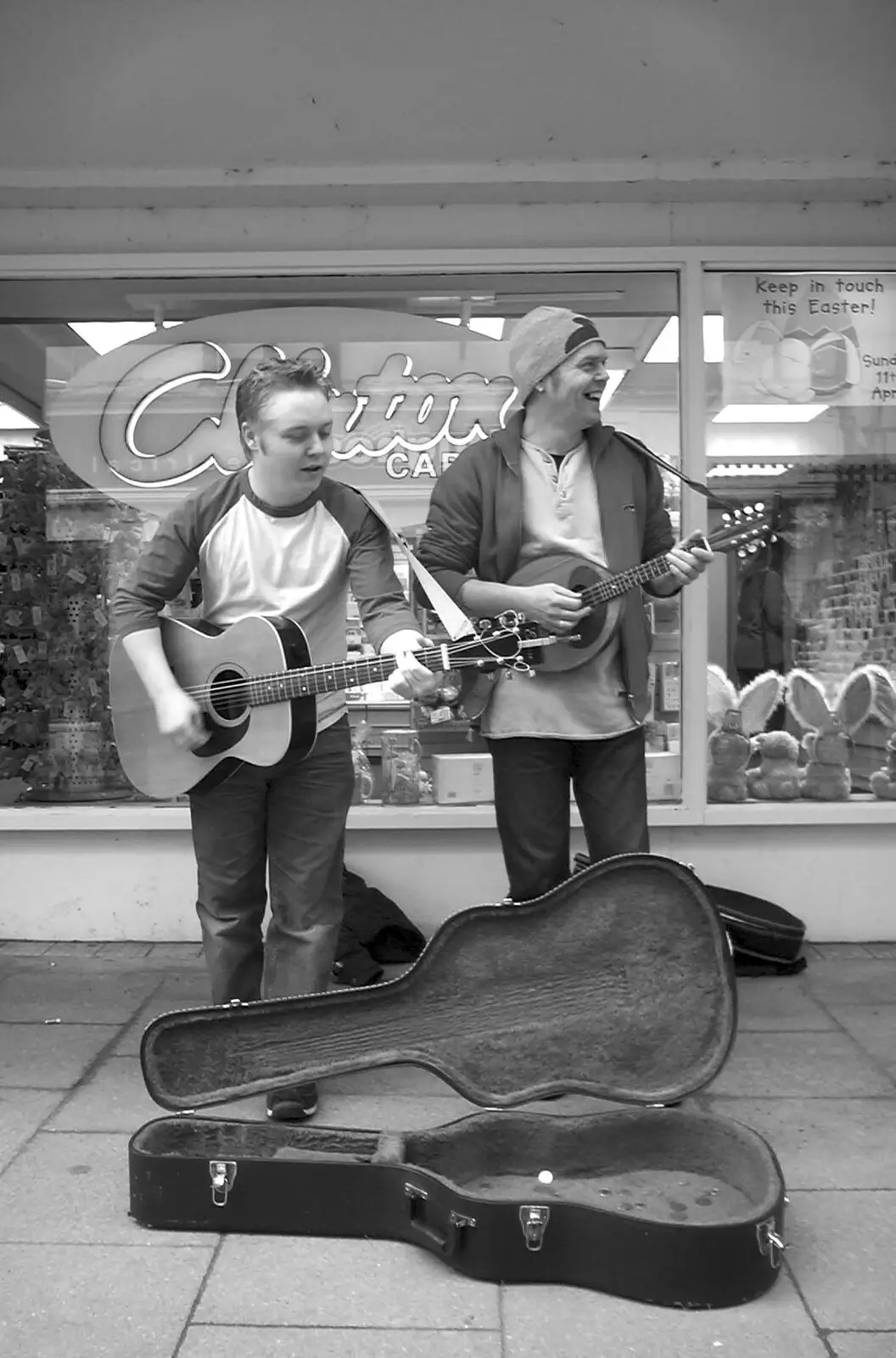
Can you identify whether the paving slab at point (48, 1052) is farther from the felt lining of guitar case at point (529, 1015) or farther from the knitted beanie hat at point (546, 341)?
the knitted beanie hat at point (546, 341)

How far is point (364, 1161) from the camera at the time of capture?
92.5 inches

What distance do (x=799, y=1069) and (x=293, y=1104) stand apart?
1444 mm

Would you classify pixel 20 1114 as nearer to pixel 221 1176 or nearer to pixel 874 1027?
pixel 221 1176

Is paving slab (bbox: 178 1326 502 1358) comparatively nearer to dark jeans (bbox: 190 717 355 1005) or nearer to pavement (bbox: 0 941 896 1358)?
pavement (bbox: 0 941 896 1358)

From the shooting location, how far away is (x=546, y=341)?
3.05m

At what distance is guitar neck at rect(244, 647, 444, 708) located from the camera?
2.84 meters

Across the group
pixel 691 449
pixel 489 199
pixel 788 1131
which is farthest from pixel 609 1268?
pixel 489 199

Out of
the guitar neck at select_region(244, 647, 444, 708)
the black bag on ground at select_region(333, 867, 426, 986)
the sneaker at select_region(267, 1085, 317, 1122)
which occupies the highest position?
the guitar neck at select_region(244, 647, 444, 708)

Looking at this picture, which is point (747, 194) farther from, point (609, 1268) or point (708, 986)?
point (609, 1268)

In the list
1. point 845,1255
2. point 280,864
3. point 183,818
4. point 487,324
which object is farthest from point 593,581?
point 183,818

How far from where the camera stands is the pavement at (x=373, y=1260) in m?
2.04

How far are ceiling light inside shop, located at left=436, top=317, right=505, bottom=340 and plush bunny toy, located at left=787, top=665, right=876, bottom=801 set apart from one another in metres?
1.81

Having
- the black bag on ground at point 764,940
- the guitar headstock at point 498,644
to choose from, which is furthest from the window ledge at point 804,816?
the guitar headstock at point 498,644

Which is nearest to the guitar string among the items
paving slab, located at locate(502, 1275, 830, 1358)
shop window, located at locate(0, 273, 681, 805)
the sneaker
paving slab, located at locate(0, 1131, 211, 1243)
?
the sneaker
